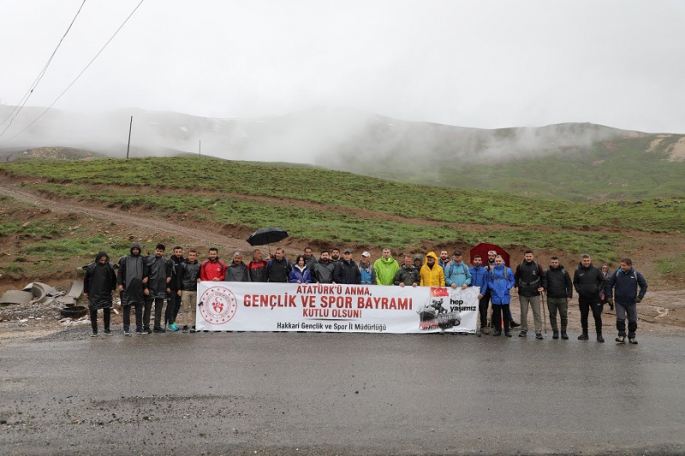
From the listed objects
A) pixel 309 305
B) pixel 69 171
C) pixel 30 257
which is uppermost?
pixel 69 171

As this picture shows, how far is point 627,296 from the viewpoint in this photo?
12.0m

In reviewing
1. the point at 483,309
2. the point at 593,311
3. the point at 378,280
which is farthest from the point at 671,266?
the point at 378,280

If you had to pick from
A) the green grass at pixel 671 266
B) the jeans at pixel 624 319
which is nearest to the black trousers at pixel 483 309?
the jeans at pixel 624 319

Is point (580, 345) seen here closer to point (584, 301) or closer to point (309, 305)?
point (584, 301)

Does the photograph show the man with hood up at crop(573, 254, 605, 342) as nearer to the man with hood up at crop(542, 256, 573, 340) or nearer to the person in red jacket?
the man with hood up at crop(542, 256, 573, 340)

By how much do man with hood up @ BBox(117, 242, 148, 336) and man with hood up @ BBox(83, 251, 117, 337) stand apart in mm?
306

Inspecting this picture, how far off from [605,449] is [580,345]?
616 centimetres

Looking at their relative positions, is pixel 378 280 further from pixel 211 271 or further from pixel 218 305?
pixel 211 271

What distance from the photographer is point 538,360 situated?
9.74 meters

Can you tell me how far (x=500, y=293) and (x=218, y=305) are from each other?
22.7ft

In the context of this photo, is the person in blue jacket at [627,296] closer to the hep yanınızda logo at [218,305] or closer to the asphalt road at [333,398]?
the asphalt road at [333,398]

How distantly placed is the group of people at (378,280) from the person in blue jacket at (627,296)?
21mm

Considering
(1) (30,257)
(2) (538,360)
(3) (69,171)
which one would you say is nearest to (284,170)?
(3) (69,171)

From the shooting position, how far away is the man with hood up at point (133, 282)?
11.9 meters
